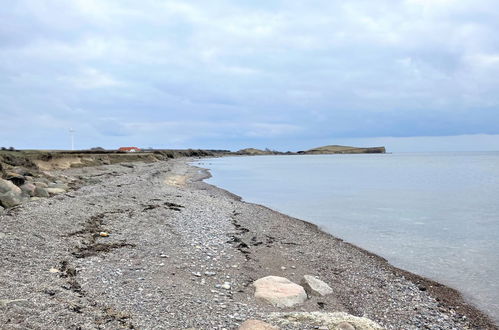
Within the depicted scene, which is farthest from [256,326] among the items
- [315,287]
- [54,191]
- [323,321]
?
[54,191]

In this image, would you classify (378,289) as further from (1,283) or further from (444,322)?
(1,283)

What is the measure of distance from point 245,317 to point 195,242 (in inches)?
234

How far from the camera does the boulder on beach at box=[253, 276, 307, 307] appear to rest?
827cm

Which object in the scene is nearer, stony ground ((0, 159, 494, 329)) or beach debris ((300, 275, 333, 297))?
stony ground ((0, 159, 494, 329))

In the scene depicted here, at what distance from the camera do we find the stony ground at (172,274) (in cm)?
668

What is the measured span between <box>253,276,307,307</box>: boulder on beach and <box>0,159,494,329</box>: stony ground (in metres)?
0.20

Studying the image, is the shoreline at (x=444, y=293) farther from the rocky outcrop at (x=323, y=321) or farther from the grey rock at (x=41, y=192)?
the grey rock at (x=41, y=192)

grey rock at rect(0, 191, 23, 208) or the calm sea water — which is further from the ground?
grey rock at rect(0, 191, 23, 208)

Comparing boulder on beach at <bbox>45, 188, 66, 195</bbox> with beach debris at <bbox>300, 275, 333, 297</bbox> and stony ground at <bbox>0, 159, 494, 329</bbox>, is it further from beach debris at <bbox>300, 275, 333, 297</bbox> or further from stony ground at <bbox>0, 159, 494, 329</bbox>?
beach debris at <bbox>300, 275, 333, 297</bbox>

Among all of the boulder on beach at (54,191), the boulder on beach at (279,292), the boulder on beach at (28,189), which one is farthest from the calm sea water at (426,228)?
the boulder on beach at (28,189)

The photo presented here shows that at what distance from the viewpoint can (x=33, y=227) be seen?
39.5 feet

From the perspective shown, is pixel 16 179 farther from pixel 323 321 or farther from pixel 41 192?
pixel 323 321

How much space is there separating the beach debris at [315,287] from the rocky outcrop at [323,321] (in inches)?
76.5

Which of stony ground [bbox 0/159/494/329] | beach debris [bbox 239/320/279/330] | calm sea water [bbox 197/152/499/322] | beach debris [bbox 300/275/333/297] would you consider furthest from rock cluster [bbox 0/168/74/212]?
calm sea water [bbox 197/152/499/322]
